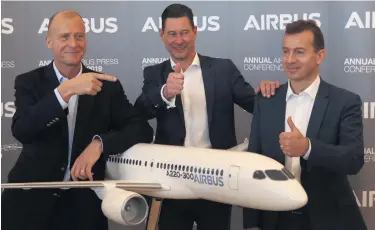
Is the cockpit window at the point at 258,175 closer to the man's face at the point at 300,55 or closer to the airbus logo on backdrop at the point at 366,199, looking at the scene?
the man's face at the point at 300,55

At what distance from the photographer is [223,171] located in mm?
2609

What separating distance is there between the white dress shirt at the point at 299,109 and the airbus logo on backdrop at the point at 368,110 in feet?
4.81

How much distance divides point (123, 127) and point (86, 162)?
0.33 meters

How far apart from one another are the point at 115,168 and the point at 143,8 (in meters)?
1.57

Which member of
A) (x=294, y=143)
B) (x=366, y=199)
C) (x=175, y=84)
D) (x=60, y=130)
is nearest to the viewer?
(x=294, y=143)

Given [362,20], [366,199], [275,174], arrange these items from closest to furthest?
[275,174] → [362,20] → [366,199]

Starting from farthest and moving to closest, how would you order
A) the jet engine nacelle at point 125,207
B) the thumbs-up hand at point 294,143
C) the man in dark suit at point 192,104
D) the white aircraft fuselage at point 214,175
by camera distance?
1. the man in dark suit at point 192,104
2. the jet engine nacelle at point 125,207
3. the white aircraft fuselage at point 214,175
4. the thumbs-up hand at point 294,143

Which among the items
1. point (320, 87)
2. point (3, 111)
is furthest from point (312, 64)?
point (3, 111)

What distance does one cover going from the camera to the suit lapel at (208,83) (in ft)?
9.94

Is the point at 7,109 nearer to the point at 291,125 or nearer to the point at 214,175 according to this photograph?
the point at 214,175

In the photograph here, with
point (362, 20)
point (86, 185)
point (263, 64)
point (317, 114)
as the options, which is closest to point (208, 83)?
point (317, 114)

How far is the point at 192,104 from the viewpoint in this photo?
3.04 metres

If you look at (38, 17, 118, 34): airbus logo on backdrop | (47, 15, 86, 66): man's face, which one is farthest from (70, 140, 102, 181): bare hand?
(38, 17, 118, 34): airbus logo on backdrop

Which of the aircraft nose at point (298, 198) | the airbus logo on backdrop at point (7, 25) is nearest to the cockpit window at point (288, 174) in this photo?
the aircraft nose at point (298, 198)
